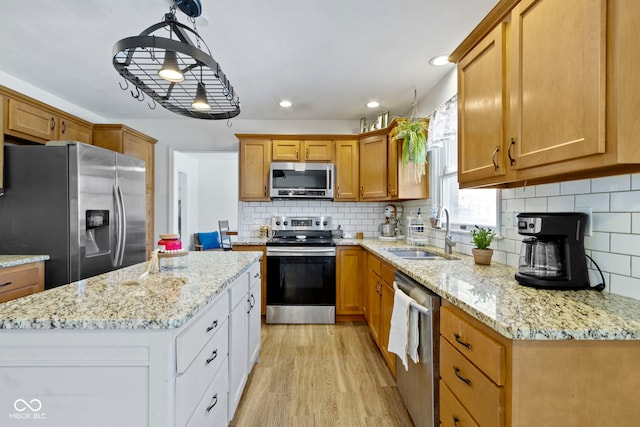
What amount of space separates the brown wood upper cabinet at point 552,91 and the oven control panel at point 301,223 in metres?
2.51

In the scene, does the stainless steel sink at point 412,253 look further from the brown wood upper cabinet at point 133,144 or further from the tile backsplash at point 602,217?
the brown wood upper cabinet at point 133,144

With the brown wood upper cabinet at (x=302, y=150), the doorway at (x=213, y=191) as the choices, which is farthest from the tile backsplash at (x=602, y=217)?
the doorway at (x=213, y=191)

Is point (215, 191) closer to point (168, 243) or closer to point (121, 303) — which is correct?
point (168, 243)

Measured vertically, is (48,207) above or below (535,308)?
above

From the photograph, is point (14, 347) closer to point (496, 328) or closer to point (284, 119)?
point (496, 328)

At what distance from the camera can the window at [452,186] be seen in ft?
7.30

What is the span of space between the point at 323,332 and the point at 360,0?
9.47ft

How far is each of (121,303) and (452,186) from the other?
8.73 ft

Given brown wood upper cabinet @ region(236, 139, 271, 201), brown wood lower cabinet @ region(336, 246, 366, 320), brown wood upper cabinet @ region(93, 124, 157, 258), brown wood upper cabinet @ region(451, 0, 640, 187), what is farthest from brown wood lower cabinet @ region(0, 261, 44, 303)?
brown wood upper cabinet @ region(451, 0, 640, 187)

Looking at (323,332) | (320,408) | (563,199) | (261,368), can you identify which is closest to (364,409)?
(320,408)

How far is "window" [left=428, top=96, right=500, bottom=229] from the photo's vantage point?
2225 mm

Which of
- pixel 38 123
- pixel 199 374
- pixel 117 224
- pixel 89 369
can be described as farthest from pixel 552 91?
pixel 38 123

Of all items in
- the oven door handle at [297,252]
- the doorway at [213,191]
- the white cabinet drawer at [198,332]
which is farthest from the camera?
the doorway at [213,191]

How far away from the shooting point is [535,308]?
1059mm
